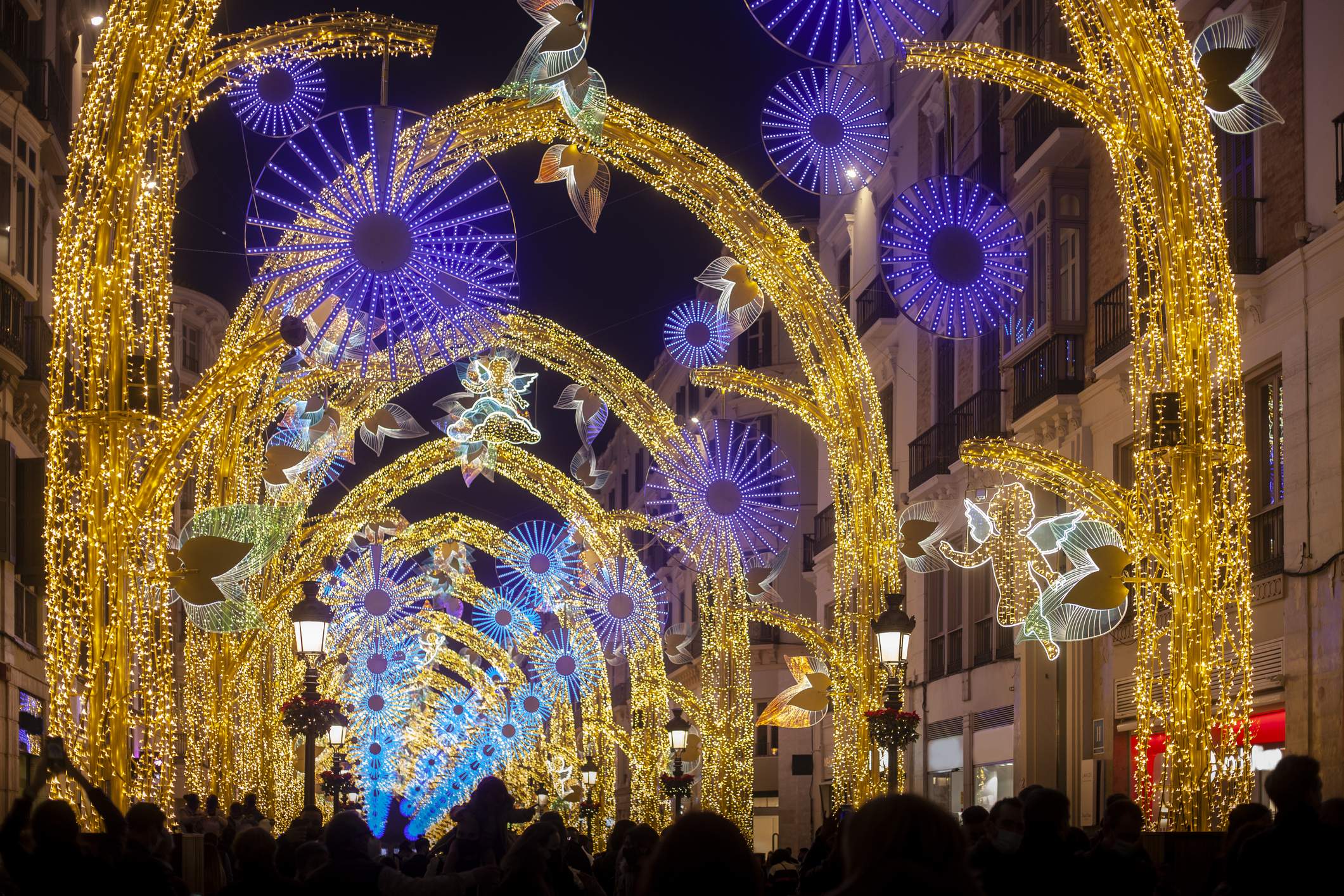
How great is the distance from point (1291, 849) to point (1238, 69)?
26.7ft

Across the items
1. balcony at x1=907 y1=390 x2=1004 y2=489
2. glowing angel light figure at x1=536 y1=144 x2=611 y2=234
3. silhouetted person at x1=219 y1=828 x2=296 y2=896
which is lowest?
silhouetted person at x1=219 y1=828 x2=296 y2=896

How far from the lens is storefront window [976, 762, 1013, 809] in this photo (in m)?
29.7

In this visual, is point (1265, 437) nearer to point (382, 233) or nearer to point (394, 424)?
point (382, 233)

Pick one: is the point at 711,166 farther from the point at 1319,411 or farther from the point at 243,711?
the point at 243,711

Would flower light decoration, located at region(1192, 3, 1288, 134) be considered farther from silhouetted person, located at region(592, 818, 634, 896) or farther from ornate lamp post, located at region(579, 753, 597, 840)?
ornate lamp post, located at region(579, 753, 597, 840)

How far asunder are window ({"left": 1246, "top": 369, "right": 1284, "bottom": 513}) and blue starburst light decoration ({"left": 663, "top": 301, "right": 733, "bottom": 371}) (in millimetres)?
7826

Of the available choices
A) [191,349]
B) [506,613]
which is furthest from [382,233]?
[191,349]

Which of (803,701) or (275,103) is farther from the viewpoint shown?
(803,701)

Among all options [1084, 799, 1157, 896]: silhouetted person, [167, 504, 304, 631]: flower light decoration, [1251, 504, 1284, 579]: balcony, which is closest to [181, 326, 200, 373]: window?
[1251, 504, 1284, 579]: balcony

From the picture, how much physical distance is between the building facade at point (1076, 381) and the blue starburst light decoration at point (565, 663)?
6.26 m

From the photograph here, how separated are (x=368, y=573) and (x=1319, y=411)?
2744cm

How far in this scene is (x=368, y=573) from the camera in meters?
42.4

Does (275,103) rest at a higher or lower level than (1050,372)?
higher

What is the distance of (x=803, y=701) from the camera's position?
2800 cm
